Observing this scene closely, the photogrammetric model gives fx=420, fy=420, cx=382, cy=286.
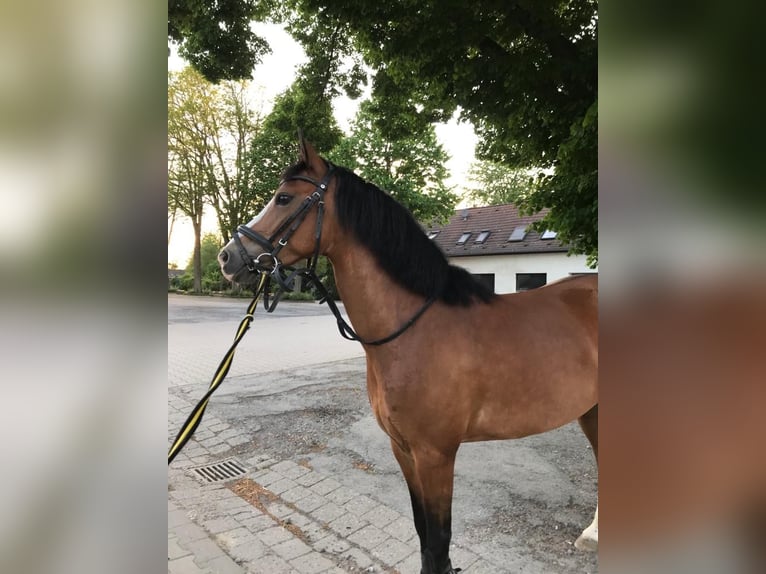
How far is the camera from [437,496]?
6.28ft

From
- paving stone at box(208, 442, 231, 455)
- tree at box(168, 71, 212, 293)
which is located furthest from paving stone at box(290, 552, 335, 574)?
tree at box(168, 71, 212, 293)

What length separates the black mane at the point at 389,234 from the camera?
1.89 m

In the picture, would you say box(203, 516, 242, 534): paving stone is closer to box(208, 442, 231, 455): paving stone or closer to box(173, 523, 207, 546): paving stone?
box(173, 523, 207, 546): paving stone

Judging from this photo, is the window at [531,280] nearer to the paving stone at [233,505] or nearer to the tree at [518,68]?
the tree at [518,68]

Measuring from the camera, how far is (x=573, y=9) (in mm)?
3625

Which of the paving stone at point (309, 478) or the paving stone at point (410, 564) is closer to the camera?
the paving stone at point (410, 564)

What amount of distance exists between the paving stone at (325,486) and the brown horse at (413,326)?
1.42 m

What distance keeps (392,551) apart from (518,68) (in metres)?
3.61

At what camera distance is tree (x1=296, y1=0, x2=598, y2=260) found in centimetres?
332

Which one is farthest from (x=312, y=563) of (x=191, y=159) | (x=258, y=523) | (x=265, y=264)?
(x=191, y=159)

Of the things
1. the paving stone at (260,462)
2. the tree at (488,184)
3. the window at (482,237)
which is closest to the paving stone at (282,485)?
the paving stone at (260,462)
